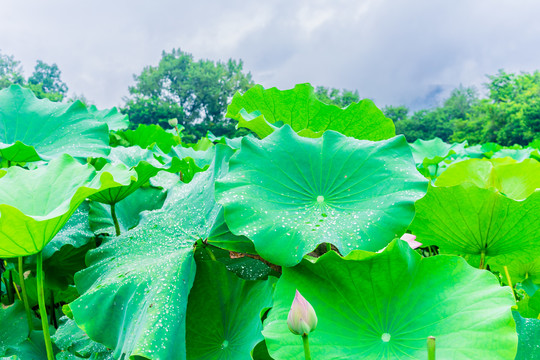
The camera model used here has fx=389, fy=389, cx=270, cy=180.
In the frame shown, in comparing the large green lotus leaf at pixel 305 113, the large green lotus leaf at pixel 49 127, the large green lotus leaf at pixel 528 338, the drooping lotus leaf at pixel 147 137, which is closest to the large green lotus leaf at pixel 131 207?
the large green lotus leaf at pixel 49 127

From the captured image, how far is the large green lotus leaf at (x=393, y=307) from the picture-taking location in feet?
1.57

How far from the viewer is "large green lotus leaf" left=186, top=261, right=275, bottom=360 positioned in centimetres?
60

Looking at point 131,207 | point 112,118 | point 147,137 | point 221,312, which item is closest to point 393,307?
point 221,312

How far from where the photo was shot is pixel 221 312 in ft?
2.14

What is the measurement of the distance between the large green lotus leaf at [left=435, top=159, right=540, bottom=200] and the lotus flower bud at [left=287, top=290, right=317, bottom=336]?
569mm

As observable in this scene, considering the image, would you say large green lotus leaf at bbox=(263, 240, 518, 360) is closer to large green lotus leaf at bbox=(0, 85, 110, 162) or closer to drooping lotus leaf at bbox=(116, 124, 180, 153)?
large green lotus leaf at bbox=(0, 85, 110, 162)

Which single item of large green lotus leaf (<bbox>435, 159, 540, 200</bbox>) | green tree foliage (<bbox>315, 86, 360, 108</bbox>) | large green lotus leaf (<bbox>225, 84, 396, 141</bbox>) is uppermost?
green tree foliage (<bbox>315, 86, 360, 108</bbox>)

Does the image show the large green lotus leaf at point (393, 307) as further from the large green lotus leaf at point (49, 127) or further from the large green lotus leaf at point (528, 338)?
the large green lotus leaf at point (49, 127)

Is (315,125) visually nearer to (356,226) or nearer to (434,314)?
(356,226)

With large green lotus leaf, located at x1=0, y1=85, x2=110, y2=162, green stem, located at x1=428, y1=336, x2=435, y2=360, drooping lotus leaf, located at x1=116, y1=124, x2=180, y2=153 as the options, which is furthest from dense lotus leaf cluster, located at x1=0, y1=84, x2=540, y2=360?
drooping lotus leaf, located at x1=116, y1=124, x2=180, y2=153

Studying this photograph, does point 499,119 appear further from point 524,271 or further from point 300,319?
point 300,319

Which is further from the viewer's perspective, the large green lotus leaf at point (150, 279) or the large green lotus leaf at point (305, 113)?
the large green lotus leaf at point (305, 113)

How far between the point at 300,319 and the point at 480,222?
1.35 ft

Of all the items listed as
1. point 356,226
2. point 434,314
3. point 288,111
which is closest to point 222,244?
point 356,226
